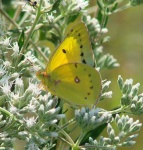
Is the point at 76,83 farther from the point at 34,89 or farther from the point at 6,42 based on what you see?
the point at 6,42

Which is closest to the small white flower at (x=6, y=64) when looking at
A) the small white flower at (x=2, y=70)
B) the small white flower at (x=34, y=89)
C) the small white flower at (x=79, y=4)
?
the small white flower at (x=2, y=70)

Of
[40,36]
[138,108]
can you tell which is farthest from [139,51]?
[138,108]

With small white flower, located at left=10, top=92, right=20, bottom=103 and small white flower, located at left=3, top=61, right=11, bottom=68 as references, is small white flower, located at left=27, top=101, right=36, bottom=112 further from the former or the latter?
small white flower, located at left=3, top=61, right=11, bottom=68

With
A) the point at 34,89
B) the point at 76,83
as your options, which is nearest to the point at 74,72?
the point at 76,83

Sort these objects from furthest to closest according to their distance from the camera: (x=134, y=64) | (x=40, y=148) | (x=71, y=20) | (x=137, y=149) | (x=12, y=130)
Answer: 1. (x=134, y=64)
2. (x=137, y=149)
3. (x=71, y=20)
4. (x=40, y=148)
5. (x=12, y=130)

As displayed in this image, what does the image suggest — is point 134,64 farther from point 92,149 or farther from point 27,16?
point 92,149

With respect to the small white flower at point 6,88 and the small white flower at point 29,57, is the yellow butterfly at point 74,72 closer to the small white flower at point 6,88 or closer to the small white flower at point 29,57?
the small white flower at point 29,57

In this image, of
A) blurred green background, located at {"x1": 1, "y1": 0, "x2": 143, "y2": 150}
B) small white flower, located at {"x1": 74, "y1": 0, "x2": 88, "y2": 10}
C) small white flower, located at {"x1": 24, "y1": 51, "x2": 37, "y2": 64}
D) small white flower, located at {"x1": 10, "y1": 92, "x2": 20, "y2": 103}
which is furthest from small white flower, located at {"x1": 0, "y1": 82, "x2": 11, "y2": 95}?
blurred green background, located at {"x1": 1, "y1": 0, "x2": 143, "y2": 150}
